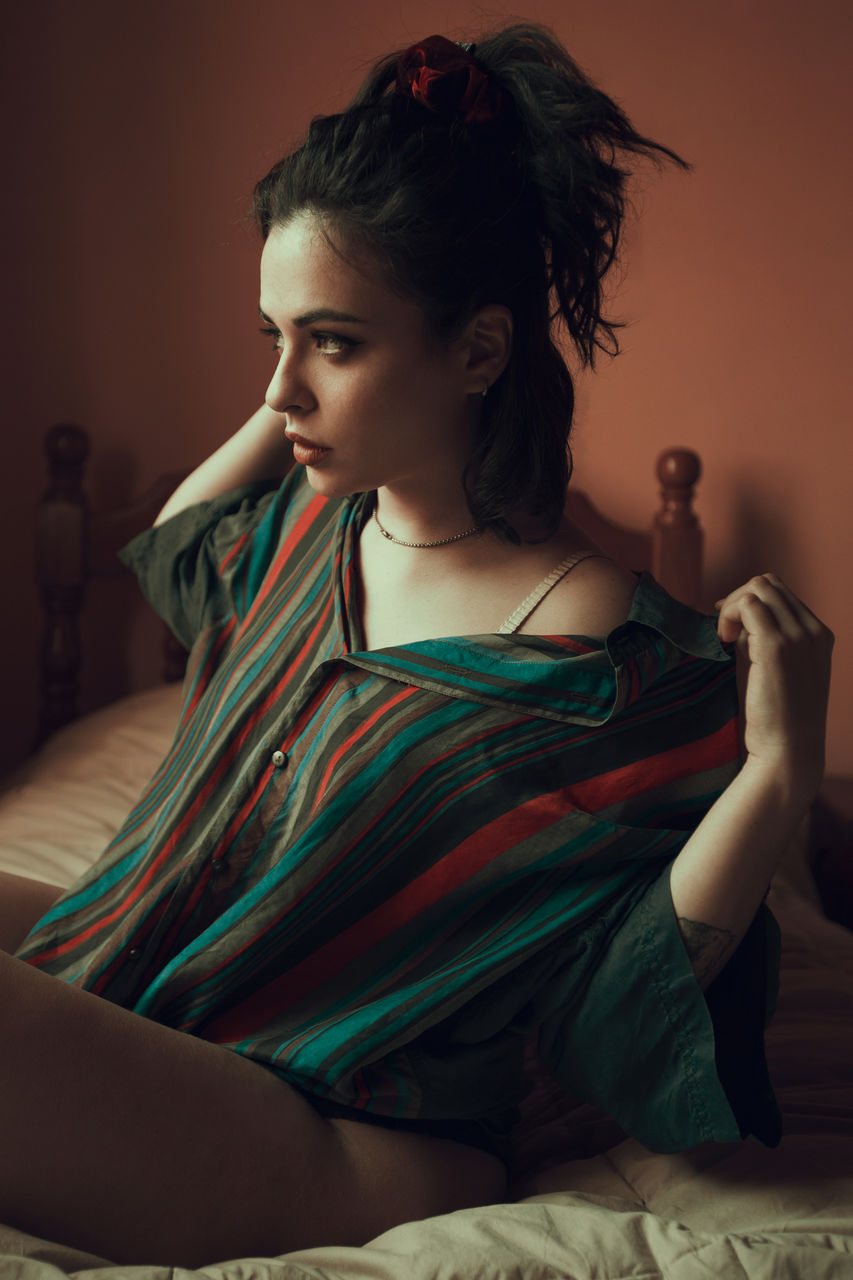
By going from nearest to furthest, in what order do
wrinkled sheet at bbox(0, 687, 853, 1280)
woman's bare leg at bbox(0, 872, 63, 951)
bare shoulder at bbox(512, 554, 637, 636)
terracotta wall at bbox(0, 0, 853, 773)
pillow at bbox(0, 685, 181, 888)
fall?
wrinkled sheet at bbox(0, 687, 853, 1280) < bare shoulder at bbox(512, 554, 637, 636) < woman's bare leg at bbox(0, 872, 63, 951) < pillow at bbox(0, 685, 181, 888) < terracotta wall at bbox(0, 0, 853, 773)

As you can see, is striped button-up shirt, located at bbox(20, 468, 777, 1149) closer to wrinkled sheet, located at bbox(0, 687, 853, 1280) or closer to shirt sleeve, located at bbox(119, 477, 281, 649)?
wrinkled sheet, located at bbox(0, 687, 853, 1280)

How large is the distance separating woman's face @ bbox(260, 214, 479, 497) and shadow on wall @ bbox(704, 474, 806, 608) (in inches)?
52.2

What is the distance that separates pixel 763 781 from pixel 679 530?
126 centimetres

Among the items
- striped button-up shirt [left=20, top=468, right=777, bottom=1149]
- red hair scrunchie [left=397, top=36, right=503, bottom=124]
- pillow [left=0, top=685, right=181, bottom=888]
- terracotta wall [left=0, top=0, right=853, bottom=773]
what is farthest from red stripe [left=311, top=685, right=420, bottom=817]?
terracotta wall [left=0, top=0, right=853, bottom=773]

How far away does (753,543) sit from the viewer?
2.22 metres

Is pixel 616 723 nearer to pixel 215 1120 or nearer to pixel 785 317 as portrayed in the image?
pixel 215 1120

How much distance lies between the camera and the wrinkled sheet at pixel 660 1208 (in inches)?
30.8

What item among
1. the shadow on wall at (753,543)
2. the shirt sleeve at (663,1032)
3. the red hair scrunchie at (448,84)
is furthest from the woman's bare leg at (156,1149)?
the shadow on wall at (753,543)

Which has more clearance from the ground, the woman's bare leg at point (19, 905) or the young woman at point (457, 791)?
the young woman at point (457, 791)

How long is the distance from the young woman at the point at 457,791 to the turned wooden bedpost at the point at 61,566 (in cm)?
126

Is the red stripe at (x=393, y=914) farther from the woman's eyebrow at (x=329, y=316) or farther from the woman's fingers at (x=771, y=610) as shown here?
the woman's eyebrow at (x=329, y=316)

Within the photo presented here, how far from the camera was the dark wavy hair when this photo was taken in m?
0.94

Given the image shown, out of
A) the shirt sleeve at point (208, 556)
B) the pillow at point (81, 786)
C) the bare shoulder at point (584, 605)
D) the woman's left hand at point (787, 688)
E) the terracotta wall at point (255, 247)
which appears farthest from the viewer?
the terracotta wall at point (255, 247)

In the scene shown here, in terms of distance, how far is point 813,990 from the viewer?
4.35ft
